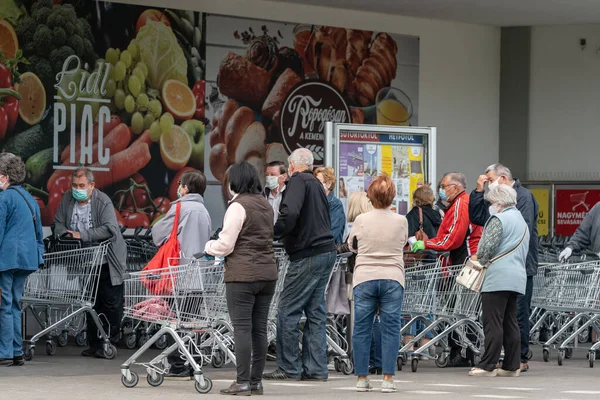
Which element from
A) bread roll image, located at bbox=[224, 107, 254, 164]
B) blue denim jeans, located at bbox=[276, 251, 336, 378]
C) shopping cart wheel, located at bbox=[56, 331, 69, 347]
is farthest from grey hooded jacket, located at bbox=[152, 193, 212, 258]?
bread roll image, located at bbox=[224, 107, 254, 164]

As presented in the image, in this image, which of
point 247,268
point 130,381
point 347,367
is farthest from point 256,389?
point 347,367

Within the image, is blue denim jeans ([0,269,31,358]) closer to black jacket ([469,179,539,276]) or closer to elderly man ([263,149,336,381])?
elderly man ([263,149,336,381])

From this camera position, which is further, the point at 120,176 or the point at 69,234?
the point at 120,176

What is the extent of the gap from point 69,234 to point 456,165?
8939mm

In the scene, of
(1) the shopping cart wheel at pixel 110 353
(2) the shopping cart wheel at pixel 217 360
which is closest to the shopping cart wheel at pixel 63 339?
(1) the shopping cart wheel at pixel 110 353

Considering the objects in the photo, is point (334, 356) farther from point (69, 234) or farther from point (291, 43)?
point (291, 43)

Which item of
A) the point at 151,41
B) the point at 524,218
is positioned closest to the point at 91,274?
the point at 524,218

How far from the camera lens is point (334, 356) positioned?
1156cm

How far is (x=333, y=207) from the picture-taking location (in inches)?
453

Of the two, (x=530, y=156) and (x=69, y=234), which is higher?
(x=530, y=156)

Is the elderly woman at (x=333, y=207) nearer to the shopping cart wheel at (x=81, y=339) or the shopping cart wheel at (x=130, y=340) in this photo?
the shopping cart wheel at (x=130, y=340)

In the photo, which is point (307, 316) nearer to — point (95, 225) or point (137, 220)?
point (95, 225)

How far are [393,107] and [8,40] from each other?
6382 mm

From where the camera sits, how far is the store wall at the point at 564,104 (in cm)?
2025
